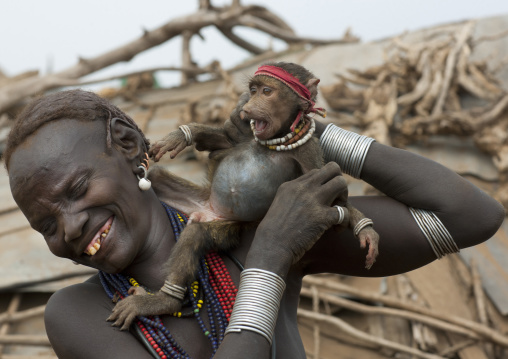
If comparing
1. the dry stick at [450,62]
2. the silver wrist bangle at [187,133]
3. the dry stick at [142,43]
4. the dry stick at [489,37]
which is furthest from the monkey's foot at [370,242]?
the dry stick at [142,43]

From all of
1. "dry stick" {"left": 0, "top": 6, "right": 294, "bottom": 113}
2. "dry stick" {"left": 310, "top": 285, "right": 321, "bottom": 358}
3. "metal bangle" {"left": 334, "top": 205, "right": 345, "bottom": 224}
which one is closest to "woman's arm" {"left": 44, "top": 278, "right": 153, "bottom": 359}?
"metal bangle" {"left": 334, "top": 205, "right": 345, "bottom": 224}

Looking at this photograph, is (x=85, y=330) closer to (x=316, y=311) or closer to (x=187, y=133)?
(x=187, y=133)

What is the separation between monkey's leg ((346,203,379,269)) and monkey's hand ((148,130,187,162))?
0.58 metres

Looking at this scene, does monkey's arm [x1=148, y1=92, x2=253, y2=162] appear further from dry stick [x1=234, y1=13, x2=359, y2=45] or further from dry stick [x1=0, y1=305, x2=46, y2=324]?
dry stick [x1=234, y1=13, x2=359, y2=45]

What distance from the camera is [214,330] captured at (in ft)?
6.44

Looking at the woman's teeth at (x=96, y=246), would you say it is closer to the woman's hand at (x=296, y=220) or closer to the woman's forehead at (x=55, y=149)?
the woman's forehead at (x=55, y=149)

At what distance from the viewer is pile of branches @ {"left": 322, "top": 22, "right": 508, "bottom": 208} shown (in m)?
5.72

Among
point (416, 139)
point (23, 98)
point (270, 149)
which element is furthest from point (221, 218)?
point (23, 98)

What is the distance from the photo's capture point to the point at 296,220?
1905 mm

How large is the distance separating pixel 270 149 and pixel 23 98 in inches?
249

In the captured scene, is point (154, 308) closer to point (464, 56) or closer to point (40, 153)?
point (40, 153)

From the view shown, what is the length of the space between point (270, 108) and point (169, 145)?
0.35 m

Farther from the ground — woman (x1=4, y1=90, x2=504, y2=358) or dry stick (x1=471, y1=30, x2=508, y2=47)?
woman (x1=4, y1=90, x2=504, y2=358)

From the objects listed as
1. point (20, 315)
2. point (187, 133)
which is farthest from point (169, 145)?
point (20, 315)
